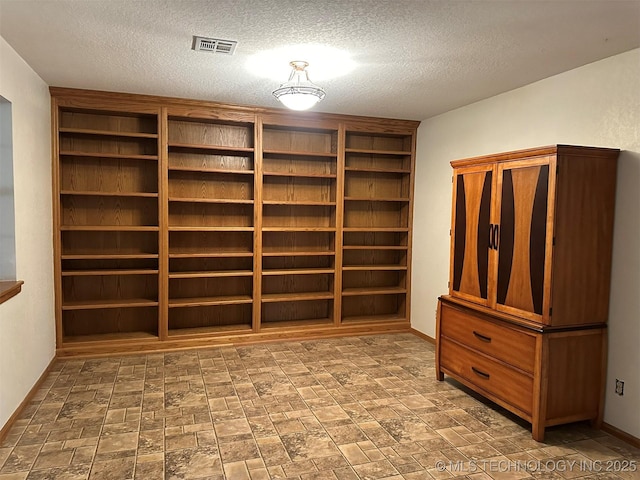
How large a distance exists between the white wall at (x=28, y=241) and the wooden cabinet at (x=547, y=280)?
3301mm

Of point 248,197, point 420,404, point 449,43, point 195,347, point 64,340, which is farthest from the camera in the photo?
point 248,197

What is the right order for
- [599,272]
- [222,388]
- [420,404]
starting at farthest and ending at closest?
[222,388], [420,404], [599,272]

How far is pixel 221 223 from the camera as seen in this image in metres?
5.16

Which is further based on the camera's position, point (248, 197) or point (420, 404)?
point (248, 197)

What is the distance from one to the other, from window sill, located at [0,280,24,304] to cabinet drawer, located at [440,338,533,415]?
3.23 meters

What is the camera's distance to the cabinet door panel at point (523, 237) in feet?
9.81

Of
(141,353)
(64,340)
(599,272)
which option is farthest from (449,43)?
(64,340)

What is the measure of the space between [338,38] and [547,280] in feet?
6.60

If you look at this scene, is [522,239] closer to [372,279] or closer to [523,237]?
[523,237]

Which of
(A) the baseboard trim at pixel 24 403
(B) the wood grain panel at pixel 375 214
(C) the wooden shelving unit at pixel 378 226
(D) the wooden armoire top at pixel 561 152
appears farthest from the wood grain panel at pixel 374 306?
(A) the baseboard trim at pixel 24 403

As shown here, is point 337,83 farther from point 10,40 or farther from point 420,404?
point 420,404

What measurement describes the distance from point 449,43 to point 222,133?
290 centimetres

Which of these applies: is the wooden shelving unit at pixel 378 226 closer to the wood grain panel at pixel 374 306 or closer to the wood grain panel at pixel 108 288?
the wood grain panel at pixel 374 306

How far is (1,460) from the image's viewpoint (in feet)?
8.59
